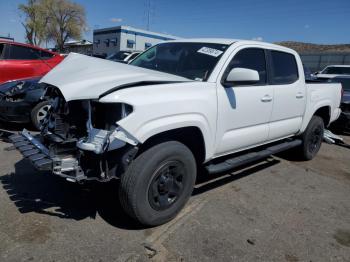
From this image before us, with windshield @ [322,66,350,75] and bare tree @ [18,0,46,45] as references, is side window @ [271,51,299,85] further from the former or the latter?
bare tree @ [18,0,46,45]

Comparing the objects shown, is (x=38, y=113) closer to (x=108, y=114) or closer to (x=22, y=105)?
(x=22, y=105)

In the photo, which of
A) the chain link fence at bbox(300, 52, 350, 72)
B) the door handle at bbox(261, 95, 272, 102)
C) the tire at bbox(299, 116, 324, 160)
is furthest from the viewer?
the chain link fence at bbox(300, 52, 350, 72)

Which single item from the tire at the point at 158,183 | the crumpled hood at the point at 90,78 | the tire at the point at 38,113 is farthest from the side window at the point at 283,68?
the tire at the point at 38,113

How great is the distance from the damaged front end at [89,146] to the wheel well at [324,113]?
424cm

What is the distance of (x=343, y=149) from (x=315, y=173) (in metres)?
2.31

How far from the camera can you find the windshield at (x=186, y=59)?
3635 millimetres

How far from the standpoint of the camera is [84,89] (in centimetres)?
273

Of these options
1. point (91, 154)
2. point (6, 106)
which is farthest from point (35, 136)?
point (6, 106)

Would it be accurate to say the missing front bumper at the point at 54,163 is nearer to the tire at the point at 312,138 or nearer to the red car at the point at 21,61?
the tire at the point at 312,138

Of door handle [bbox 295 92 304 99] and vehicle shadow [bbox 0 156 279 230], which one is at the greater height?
door handle [bbox 295 92 304 99]

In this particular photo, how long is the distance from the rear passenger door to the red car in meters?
5.73

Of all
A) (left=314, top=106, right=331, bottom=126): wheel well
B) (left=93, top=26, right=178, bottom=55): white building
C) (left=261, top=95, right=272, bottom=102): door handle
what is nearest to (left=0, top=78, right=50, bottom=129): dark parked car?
(left=261, top=95, right=272, bottom=102): door handle

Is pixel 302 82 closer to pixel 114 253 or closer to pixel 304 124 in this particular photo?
pixel 304 124

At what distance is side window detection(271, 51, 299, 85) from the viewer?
4.44 m
